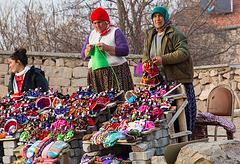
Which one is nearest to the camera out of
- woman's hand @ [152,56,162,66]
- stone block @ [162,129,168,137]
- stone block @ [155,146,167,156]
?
stone block @ [155,146,167,156]

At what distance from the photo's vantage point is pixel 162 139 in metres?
3.38

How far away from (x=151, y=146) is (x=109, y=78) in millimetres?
1258

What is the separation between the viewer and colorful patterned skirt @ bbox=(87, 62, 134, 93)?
4227mm

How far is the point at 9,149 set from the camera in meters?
4.00

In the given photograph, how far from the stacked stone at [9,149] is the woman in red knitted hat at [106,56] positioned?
113cm

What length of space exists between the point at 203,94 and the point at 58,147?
6.72 metres

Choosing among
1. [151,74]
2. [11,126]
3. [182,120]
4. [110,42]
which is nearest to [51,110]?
[11,126]

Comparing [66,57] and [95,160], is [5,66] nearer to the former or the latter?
[66,57]

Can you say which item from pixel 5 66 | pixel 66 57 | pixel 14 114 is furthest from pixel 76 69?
pixel 14 114

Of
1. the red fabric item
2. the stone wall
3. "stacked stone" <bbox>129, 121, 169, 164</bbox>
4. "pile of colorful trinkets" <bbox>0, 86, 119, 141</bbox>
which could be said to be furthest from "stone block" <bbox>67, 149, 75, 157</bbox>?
the stone wall

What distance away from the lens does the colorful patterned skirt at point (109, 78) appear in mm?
4227

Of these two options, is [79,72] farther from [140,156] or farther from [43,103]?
[140,156]

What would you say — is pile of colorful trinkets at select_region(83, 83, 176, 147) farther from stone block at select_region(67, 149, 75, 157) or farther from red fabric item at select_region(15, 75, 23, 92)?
red fabric item at select_region(15, 75, 23, 92)

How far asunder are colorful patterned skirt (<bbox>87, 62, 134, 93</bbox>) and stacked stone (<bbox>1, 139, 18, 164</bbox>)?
3.68 feet
